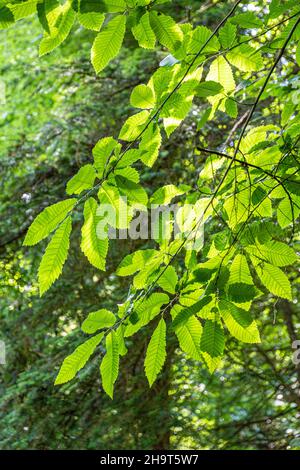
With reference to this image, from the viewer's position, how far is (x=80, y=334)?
4.73 m

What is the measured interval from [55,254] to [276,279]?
62cm

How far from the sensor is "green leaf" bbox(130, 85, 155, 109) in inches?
62.7

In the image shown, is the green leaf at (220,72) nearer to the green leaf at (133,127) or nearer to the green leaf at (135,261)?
the green leaf at (133,127)

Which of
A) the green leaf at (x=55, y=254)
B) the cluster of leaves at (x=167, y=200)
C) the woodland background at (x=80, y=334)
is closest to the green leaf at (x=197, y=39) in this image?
the cluster of leaves at (x=167, y=200)

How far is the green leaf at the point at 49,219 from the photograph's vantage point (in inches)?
51.5

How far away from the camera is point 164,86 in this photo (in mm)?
1615

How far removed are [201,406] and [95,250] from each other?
458 cm

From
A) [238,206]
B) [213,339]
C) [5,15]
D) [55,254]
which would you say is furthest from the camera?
[238,206]

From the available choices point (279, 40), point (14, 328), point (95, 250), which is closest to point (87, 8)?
point (95, 250)

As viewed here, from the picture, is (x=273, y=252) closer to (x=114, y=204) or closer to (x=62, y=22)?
(x=114, y=204)

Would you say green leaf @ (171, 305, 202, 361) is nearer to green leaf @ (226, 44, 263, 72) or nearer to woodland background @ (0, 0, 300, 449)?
green leaf @ (226, 44, 263, 72)

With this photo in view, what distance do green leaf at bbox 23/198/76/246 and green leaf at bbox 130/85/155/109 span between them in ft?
1.35

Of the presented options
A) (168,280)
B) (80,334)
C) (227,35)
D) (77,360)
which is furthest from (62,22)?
(80,334)
